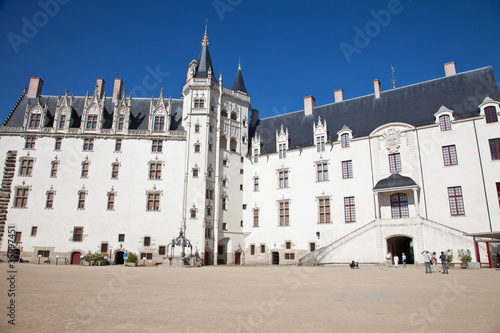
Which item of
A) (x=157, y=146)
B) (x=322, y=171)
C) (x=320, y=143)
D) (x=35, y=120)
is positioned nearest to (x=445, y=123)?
(x=320, y=143)

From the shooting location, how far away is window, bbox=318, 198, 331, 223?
34500 millimetres

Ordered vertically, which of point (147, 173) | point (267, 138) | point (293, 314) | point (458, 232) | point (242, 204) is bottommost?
point (293, 314)

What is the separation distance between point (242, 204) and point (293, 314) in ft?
106

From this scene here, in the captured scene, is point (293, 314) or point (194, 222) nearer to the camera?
point (293, 314)

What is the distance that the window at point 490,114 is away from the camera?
2809cm

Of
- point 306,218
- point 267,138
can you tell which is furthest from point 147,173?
point 306,218

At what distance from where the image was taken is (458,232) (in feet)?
85.6

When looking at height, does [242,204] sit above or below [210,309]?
above

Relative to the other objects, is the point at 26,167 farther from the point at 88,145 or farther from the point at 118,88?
the point at 118,88

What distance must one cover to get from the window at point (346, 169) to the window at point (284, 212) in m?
6.74

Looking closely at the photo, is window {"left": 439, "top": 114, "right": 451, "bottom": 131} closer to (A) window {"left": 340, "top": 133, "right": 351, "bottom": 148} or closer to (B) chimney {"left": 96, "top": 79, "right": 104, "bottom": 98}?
(A) window {"left": 340, "top": 133, "right": 351, "bottom": 148}

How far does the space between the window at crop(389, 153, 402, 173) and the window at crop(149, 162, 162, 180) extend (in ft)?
76.1

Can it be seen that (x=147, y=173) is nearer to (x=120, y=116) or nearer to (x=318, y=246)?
(x=120, y=116)

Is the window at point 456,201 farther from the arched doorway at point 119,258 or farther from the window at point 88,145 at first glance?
the window at point 88,145
